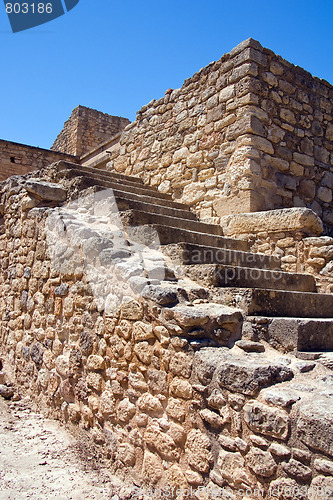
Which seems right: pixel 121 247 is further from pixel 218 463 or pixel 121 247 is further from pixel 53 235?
pixel 218 463

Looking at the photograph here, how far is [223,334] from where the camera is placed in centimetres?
208

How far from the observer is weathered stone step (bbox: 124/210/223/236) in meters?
3.35

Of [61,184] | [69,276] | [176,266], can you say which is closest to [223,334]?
[176,266]

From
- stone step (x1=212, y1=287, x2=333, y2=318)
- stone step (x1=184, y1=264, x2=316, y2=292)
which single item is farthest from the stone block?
stone step (x1=184, y1=264, x2=316, y2=292)

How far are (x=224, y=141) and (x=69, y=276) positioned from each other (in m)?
2.70

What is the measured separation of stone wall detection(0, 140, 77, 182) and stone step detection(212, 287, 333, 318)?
8.23 m

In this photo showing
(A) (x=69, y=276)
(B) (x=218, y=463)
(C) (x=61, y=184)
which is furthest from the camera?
(C) (x=61, y=184)

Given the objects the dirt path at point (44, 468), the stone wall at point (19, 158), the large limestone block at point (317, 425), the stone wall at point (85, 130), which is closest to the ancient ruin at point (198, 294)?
the large limestone block at point (317, 425)

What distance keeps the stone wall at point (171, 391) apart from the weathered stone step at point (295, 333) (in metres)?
0.08

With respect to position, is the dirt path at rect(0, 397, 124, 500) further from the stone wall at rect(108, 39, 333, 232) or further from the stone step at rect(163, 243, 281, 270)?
the stone wall at rect(108, 39, 333, 232)

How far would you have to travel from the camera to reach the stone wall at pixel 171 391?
151 cm

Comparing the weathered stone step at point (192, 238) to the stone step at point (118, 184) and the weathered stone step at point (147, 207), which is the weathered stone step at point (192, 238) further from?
the stone step at point (118, 184)

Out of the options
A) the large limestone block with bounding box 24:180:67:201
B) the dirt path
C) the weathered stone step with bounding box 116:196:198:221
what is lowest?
the dirt path

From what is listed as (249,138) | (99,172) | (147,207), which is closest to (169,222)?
(147,207)
